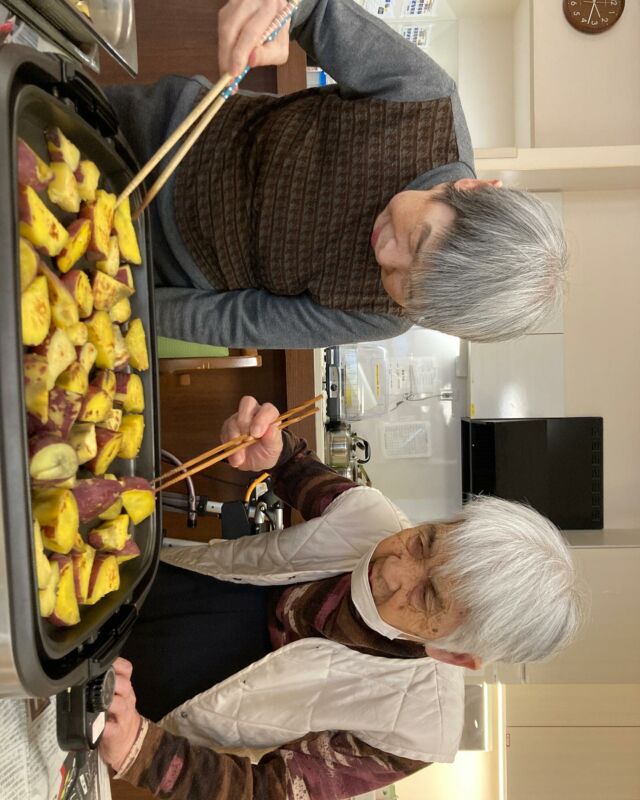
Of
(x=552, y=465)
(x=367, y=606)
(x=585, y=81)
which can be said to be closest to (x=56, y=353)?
(x=367, y=606)

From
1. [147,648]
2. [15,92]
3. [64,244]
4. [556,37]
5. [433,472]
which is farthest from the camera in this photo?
[433,472]

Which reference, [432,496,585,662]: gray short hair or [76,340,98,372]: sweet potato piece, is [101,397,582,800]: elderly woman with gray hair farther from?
[76,340,98,372]: sweet potato piece

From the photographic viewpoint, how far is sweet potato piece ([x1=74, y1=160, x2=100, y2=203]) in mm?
865

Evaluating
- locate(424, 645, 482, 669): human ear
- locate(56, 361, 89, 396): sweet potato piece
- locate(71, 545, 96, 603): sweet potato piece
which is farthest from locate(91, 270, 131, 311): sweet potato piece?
locate(424, 645, 482, 669): human ear

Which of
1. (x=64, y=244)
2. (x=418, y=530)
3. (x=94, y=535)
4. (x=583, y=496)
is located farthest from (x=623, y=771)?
(x=64, y=244)

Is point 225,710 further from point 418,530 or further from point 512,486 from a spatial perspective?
point 512,486

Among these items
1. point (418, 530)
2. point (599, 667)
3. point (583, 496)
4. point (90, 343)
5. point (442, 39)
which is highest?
point (442, 39)

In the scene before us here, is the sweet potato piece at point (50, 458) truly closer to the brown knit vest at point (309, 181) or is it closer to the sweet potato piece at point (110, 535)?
the sweet potato piece at point (110, 535)

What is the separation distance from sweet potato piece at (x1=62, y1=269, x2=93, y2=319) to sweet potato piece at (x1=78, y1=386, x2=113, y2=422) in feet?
0.33

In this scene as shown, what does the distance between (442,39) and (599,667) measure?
3.53 m

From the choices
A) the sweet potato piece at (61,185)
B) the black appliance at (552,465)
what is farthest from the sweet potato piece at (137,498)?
the black appliance at (552,465)

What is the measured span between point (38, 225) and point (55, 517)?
12.8 inches

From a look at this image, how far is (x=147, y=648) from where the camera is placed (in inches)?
54.3

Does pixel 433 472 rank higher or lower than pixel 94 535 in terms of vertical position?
lower
